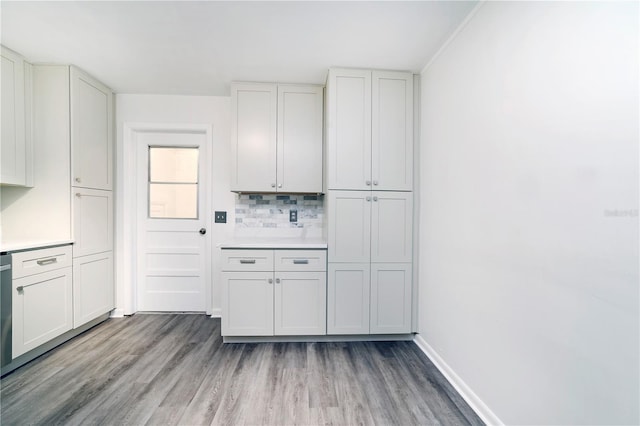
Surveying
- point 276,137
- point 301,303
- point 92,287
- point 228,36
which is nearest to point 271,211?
point 276,137

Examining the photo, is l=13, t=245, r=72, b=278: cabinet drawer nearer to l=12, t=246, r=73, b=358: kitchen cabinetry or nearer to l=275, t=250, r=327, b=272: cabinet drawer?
l=12, t=246, r=73, b=358: kitchen cabinetry

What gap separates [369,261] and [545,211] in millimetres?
1325

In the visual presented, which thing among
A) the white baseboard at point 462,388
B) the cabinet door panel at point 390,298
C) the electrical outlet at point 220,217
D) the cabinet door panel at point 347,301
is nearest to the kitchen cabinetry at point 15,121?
the electrical outlet at point 220,217

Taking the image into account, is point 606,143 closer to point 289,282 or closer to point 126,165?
point 289,282

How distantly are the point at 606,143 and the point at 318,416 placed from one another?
1.79 meters

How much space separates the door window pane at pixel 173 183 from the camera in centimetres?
280

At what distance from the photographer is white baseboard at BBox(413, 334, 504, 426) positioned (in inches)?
53.5

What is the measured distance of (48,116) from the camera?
2.16 m

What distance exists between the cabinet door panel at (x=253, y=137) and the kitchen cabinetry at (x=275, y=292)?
0.71m

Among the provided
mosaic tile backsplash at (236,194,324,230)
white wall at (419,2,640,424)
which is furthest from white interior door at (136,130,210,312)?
white wall at (419,2,640,424)

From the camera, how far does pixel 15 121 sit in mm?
1993

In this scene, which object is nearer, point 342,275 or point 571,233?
point 571,233

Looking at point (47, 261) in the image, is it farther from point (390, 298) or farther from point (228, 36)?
point (390, 298)

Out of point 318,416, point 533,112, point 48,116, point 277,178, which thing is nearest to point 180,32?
point 277,178
